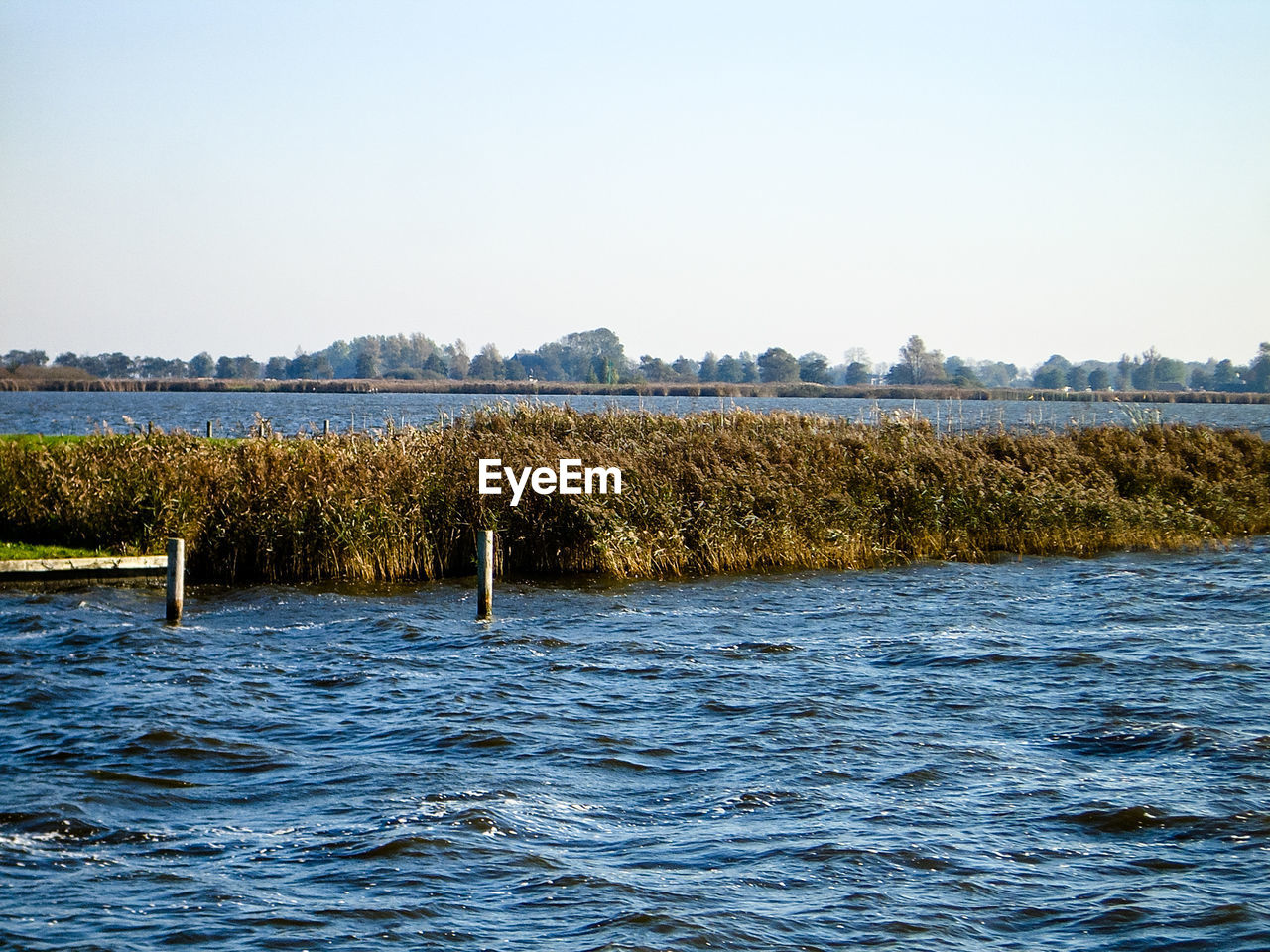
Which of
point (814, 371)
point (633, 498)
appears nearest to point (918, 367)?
point (814, 371)

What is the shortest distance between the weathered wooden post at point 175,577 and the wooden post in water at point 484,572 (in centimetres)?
429

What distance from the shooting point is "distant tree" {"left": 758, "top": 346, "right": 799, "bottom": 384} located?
7259 inches

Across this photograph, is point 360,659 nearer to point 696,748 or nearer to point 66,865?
point 696,748

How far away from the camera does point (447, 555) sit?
22891 millimetres

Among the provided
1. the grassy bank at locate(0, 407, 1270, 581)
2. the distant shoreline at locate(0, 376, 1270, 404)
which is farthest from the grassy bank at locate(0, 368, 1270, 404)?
the grassy bank at locate(0, 407, 1270, 581)

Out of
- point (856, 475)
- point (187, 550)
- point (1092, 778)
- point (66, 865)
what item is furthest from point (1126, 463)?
point (66, 865)

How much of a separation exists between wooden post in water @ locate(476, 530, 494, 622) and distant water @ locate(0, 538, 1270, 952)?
35 centimetres

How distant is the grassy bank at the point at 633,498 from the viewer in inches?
855

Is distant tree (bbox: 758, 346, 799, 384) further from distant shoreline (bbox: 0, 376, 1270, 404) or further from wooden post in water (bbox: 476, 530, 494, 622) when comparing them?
wooden post in water (bbox: 476, 530, 494, 622)

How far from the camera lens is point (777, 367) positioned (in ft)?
607

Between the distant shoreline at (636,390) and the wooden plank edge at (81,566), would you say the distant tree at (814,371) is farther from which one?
the wooden plank edge at (81,566)

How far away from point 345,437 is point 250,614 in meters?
6.14

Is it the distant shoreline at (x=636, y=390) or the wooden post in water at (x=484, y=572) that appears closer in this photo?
the wooden post in water at (x=484, y=572)

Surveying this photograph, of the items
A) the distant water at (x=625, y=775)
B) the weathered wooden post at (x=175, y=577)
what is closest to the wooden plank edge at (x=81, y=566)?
the distant water at (x=625, y=775)
